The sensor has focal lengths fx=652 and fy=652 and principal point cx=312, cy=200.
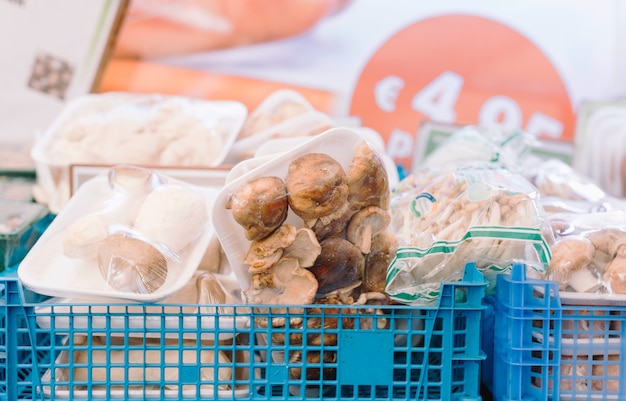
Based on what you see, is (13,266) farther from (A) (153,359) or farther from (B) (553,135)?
(B) (553,135)

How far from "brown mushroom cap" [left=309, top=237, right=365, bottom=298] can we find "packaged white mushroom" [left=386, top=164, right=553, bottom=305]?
0.18 ft

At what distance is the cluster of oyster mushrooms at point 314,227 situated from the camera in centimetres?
89

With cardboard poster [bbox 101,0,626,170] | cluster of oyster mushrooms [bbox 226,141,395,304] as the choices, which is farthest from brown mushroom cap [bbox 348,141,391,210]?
cardboard poster [bbox 101,0,626,170]

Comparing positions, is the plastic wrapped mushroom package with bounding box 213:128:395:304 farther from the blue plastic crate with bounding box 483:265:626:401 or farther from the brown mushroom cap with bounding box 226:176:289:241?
the blue plastic crate with bounding box 483:265:626:401

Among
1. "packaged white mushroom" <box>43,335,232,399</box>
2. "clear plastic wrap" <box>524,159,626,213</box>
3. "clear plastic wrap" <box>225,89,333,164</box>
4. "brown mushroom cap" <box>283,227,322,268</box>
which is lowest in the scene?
"packaged white mushroom" <box>43,335,232,399</box>

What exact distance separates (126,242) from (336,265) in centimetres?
31

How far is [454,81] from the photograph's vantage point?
193 centimetres

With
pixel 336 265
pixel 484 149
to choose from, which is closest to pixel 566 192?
pixel 484 149

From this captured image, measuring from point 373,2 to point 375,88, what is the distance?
25cm

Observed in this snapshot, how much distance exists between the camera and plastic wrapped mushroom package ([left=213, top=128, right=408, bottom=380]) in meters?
0.89

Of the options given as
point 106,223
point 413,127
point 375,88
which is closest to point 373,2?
point 375,88

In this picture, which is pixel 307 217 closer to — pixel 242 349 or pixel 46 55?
pixel 242 349

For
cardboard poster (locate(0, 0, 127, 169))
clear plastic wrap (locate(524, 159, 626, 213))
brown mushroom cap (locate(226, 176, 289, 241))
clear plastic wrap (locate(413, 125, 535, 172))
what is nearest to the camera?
brown mushroom cap (locate(226, 176, 289, 241))

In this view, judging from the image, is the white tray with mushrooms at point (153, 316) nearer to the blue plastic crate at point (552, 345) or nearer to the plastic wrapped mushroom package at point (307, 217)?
the plastic wrapped mushroom package at point (307, 217)
